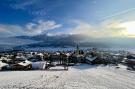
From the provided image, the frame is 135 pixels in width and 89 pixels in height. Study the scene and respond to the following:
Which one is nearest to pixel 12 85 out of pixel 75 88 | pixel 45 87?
pixel 45 87

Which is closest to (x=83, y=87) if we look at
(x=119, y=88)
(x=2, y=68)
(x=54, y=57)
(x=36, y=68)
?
(x=119, y=88)

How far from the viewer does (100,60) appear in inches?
1549

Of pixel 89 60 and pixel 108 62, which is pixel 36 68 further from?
pixel 108 62

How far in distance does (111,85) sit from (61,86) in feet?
18.6

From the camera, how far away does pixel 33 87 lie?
17719 millimetres

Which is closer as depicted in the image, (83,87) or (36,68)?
(83,87)

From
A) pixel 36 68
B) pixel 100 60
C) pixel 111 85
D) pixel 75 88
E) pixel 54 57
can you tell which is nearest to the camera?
pixel 75 88

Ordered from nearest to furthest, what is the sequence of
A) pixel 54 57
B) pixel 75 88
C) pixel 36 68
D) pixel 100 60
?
pixel 75 88, pixel 36 68, pixel 100 60, pixel 54 57

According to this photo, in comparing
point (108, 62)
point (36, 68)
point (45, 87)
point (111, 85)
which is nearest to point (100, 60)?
point (108, 62)

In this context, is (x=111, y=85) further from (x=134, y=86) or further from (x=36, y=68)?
(x=36, y=68)

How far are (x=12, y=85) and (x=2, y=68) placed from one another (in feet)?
45.0

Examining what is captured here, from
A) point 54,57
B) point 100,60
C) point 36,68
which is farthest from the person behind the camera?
point 54,57

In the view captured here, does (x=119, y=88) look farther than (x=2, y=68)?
No

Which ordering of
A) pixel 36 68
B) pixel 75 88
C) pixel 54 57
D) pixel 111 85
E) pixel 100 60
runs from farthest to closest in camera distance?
pixel 54 57, pixel 100 60, pixel 36 68, pixel 111 85, pixel 75 88
